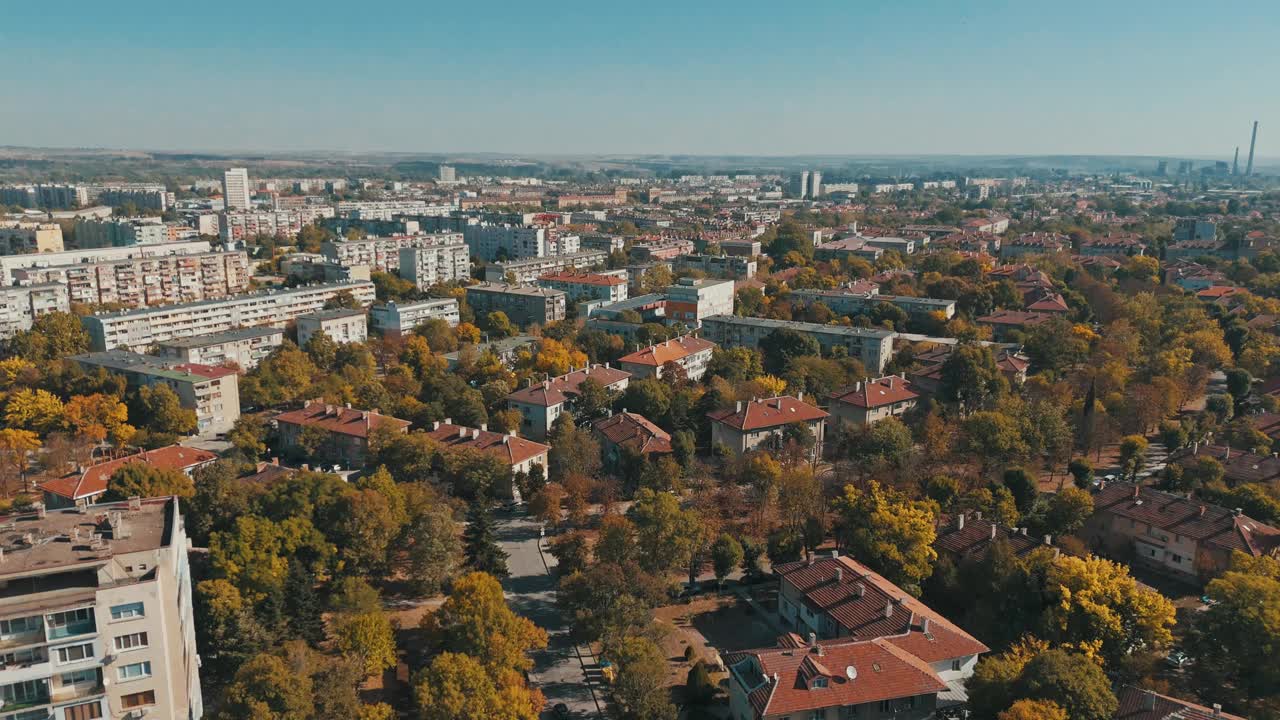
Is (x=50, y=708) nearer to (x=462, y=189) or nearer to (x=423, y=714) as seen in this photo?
(x=423, y=714)

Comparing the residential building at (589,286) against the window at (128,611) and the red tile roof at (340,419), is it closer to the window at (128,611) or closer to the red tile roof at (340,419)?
the red tile roof at (340,419)

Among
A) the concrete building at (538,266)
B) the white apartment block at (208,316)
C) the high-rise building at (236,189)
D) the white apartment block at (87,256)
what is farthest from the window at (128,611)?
the high-rise building at (236,189)

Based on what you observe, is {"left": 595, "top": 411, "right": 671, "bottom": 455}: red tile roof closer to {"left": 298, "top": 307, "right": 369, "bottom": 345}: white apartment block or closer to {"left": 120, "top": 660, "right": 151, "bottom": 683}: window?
{"left": 120, "top": 660, "right": 151, "bottom": 683}: window

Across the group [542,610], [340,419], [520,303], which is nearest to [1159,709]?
[542,610]

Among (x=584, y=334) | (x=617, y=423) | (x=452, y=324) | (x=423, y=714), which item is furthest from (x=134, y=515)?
(x=452, y=324)

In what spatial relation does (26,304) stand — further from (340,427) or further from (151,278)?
(340,427)
